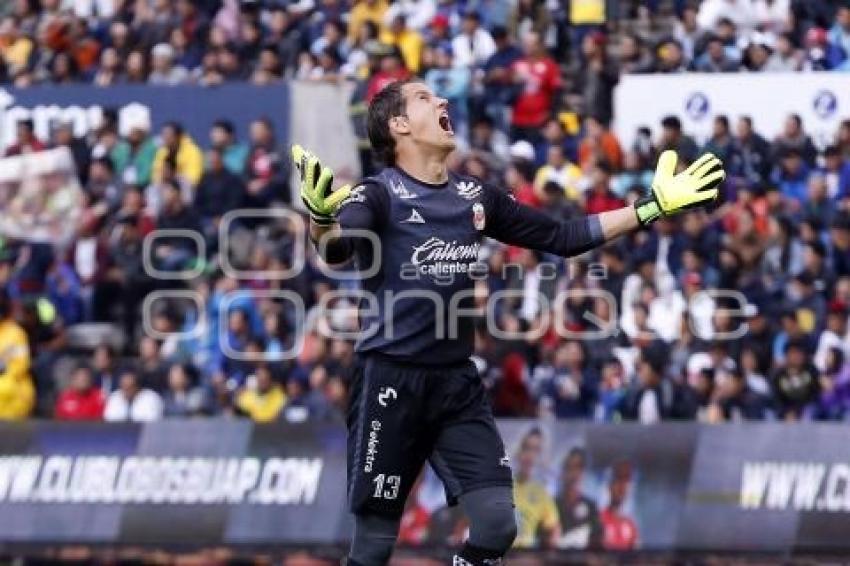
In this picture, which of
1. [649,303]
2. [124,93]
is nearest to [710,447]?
[649,303]

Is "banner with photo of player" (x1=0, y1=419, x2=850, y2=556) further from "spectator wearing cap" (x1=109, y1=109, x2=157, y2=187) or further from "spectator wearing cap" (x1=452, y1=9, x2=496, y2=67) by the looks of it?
"spectator wearing cap" (x1=452, y1=9, x2=496, y2=67)

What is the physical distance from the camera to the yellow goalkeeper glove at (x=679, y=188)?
938 cm

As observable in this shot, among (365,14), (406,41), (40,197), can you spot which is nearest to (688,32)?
(406,41)

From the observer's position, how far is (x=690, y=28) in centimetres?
1989

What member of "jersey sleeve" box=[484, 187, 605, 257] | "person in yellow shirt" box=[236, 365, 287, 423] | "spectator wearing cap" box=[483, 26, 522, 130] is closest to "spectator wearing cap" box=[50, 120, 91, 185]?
"person in yellow shirt" box=[236, 365, 287, 423]

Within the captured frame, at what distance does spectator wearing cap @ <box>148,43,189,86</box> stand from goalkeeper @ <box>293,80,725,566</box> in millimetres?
11856

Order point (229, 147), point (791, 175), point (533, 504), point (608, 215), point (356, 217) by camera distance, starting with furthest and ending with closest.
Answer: point (229, 147) → point (791, 175) → point (533, 504) → point (608, 215) → point (356, 217)

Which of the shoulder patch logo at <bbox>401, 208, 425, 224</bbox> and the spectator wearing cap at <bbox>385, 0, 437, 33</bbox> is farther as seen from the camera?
the spectator wearing cap at <bbox>385, 0, 437, 33</bbox>

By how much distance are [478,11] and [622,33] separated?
1.31 meters

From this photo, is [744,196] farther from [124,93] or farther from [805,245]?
[124,93]

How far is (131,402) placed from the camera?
17.8 metres

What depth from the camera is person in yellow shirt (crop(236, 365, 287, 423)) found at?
58.1 ft

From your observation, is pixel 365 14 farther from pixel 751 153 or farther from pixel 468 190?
pixel 468 190

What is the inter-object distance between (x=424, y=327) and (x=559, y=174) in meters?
9.65
